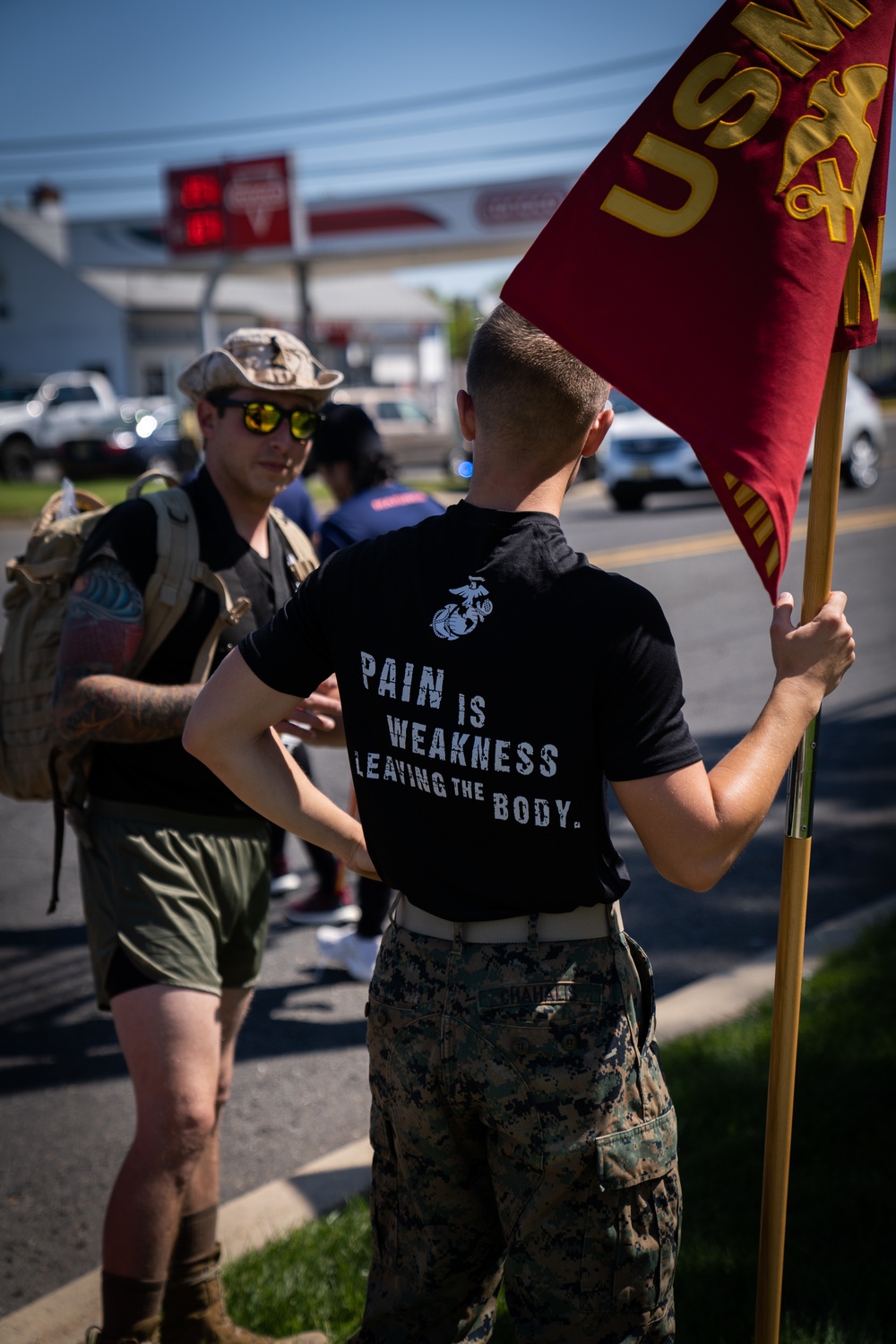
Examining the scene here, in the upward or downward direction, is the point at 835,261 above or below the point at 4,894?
above

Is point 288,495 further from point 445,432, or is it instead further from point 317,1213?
point 445,432

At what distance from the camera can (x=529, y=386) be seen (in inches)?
71.3

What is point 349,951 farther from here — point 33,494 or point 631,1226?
point 33,494

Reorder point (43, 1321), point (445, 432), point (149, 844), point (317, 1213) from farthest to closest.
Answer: point (445, 432) < point (317, 1213) < point (43, 1321) < point (149, 844)

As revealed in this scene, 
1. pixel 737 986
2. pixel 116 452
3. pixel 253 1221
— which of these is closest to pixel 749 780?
pixel 253 1221

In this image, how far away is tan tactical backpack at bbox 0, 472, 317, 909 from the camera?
2.71m

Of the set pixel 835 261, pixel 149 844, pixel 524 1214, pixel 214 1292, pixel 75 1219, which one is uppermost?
pixel 835 261

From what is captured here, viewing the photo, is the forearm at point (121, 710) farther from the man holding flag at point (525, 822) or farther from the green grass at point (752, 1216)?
the green grass at point (752, 1216)

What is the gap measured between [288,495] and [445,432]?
25888 mm

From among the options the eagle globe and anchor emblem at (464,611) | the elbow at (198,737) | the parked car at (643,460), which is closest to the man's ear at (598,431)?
the eagle globe and anchor emblem at (464,611)

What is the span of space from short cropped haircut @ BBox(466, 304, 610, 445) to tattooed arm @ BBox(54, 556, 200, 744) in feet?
3.57

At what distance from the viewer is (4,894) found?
219 inches

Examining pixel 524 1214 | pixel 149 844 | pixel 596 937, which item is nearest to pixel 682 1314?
pixel 524 1214

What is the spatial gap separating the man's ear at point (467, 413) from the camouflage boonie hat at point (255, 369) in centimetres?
112
